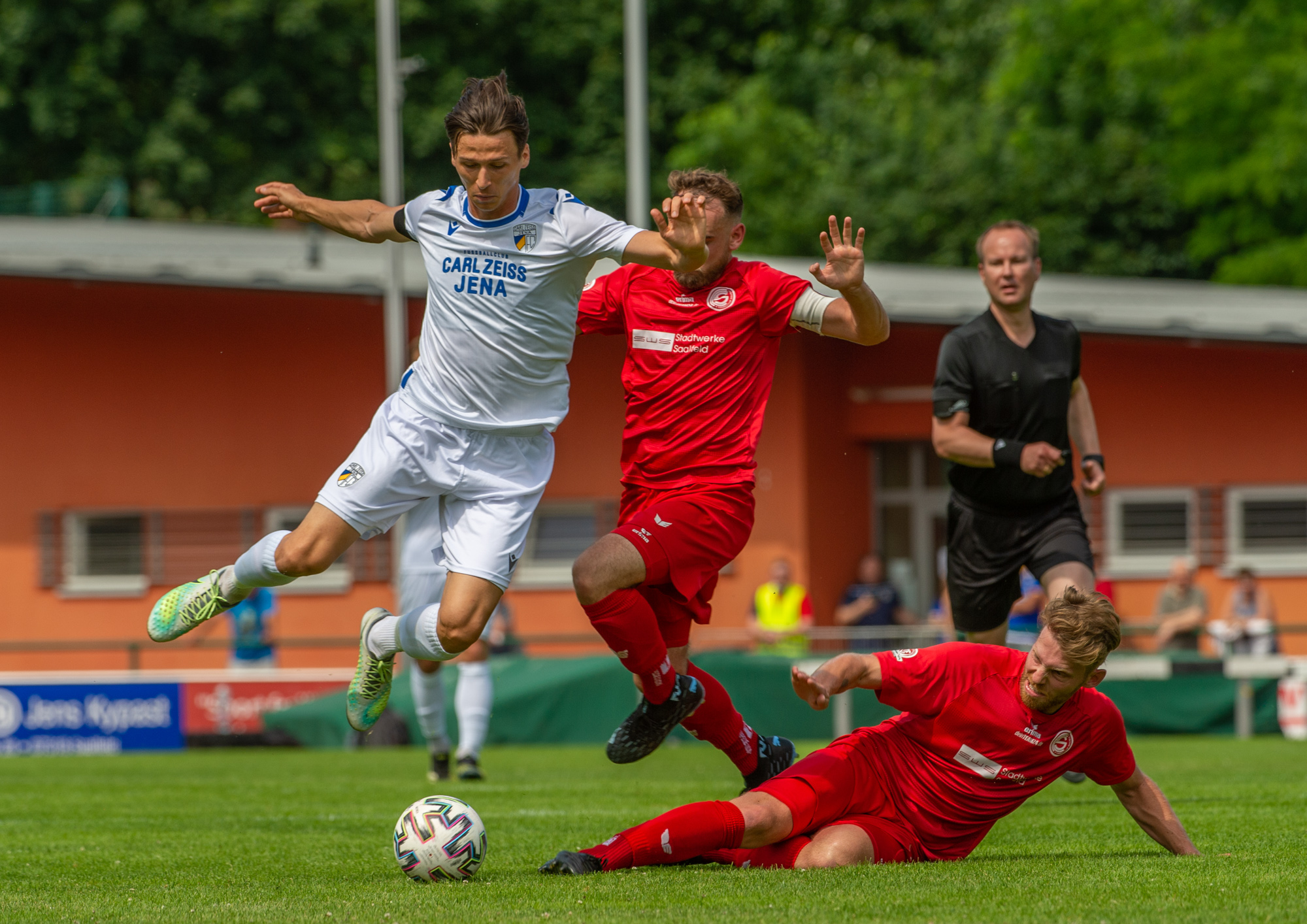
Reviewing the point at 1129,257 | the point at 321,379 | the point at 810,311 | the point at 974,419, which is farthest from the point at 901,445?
the point at 810,311

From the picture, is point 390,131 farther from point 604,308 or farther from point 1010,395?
point 604,308

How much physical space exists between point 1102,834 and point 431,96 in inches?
1226

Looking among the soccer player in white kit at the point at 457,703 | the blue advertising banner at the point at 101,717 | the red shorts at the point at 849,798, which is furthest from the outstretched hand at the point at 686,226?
the blue advertising banner at the point at 101,717

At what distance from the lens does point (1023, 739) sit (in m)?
6.11

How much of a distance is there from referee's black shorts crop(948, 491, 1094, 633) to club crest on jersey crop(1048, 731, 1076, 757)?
2.19 meters

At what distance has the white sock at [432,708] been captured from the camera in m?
11.2

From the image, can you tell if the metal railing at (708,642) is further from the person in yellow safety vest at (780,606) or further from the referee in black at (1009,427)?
the referee in black at (1009,427)

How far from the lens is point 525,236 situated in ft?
22.2

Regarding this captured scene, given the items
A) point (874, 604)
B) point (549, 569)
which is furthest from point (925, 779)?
point (549, 569)

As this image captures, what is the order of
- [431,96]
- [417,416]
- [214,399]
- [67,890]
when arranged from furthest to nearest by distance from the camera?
1. [431,96]
2. [214,399]
3. [417,416]
4. [67,890]

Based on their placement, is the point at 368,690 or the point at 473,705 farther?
the point at 473,705

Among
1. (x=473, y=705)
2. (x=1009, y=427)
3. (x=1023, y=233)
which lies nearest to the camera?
(x=1023, y=233)

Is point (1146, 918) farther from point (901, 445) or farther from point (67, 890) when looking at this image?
point (901, 445)

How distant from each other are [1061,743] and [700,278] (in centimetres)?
243
